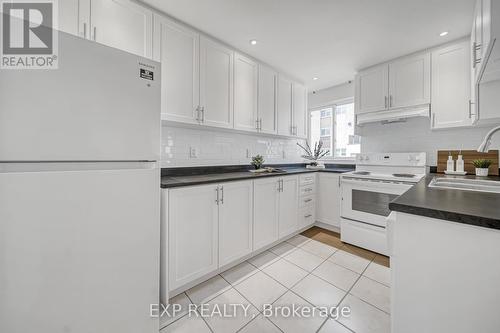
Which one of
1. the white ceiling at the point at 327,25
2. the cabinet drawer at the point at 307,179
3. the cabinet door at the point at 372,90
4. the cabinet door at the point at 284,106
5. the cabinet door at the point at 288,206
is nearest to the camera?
the white ceiling at the point at 327,25

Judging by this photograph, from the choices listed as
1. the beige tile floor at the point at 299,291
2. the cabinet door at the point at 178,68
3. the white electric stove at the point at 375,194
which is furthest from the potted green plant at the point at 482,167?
the cabinet door at the point at 178,68

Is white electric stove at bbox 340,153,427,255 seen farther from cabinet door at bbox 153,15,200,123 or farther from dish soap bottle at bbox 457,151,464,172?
cabinet door at bbox 153,15,200,123

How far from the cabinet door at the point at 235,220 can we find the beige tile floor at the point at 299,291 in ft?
0.65

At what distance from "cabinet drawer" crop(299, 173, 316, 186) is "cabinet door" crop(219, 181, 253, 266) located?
997mm

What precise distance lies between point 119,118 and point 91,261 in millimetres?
716

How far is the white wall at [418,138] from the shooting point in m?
2.27

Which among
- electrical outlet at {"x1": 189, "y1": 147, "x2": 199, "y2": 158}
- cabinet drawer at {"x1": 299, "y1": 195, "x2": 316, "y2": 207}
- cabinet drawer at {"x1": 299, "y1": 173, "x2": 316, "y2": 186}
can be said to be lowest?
cabinet drawer at {"x1": 299, "y1": 195, "x2": 316, "y2": 207}

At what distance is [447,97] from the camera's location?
2.24m

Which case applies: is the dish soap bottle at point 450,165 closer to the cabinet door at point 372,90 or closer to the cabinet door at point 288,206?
the cabinet door at point 372,90

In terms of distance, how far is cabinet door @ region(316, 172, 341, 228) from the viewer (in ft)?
9.40

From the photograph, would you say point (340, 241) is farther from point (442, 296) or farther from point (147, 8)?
point (147, 8)

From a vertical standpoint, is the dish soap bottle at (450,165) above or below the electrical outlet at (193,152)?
below

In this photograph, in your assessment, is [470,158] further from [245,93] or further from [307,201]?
[245,93]

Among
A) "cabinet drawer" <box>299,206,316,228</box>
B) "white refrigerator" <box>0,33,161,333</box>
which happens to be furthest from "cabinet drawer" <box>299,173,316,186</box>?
"white refrigerator" <box>0,33,161,333</box>
